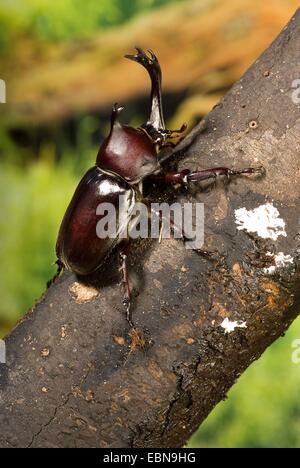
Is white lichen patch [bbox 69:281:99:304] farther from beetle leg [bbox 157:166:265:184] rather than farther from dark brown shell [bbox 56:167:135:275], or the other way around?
beetle leg [bbox 157:166:265:184]

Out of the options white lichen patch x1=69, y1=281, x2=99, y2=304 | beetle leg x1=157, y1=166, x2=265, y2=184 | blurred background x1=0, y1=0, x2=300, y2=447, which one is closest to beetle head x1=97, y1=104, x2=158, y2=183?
beetle leg x1=157, y1=166, x2=265, y2=184

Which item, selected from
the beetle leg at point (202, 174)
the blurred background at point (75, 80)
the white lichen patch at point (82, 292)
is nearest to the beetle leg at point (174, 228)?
the beetle leg at point (202, 174)

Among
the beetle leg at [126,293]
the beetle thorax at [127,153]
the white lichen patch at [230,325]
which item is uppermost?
the beetle thorax at [127,153]

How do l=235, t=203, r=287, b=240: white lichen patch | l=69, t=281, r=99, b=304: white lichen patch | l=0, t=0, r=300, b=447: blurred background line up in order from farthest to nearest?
l=0, t=0, r=300, b=447: blurred background
l=69, t=281, r=99, b=304: white lichen patch
l=235, t=203, r=287, b=240: white lichen patch

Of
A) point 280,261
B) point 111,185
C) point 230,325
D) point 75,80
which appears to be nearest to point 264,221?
point 280,261

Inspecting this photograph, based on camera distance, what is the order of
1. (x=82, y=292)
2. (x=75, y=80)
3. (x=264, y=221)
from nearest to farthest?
1. (x=264, y=221)
2. (x=82, y=292)
3. (x=75, y=80)

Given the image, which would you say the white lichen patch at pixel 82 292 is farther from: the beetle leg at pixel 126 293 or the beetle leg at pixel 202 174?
the beetle leg at pixel 202 174

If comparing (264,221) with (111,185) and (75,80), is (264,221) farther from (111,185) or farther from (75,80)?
(75,80)
